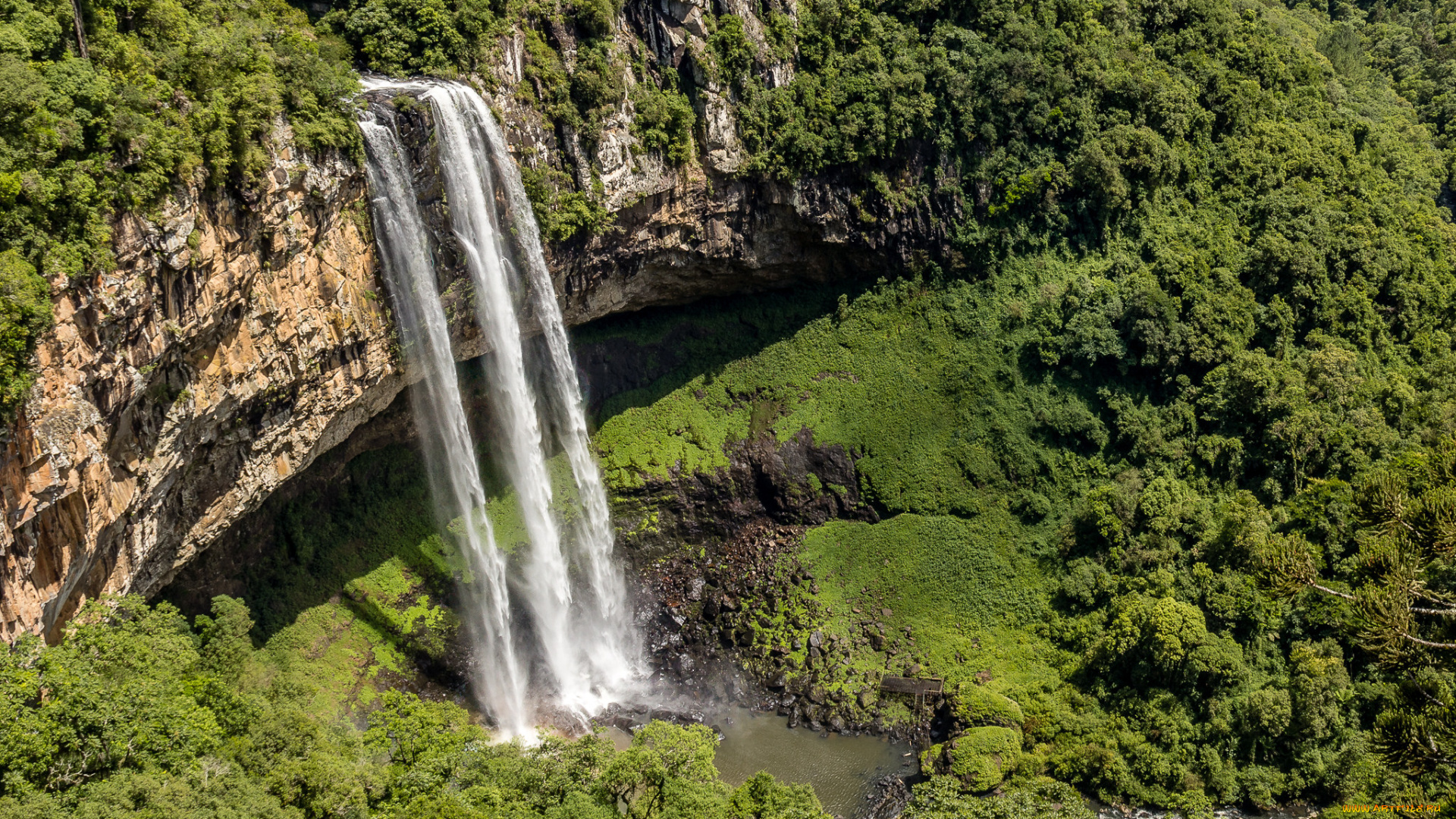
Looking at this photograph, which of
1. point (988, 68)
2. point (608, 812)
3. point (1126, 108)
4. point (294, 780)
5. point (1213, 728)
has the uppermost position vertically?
point (988, 68)

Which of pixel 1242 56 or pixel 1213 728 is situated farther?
pixel 1242 56

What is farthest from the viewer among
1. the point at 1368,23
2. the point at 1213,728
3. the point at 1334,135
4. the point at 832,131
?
the point at 1368,23

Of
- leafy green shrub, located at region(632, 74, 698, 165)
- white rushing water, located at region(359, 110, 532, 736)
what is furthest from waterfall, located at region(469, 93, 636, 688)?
leafy green shrub, located at region(632, 74, 698, 165)

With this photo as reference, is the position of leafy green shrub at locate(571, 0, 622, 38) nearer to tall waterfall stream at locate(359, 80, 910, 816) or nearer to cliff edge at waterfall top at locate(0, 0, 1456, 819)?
cliff edge at waterfall top at locate(0, 0, 1456, 819)

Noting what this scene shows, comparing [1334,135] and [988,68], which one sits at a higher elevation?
[988,68]

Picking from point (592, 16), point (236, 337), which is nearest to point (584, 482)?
point (236, 337)

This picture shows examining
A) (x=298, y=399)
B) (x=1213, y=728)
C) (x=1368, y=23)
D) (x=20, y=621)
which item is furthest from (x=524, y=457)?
(x=1368, y=23)

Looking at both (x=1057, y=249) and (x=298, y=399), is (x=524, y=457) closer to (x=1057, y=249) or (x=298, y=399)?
(x=298, y=399)
